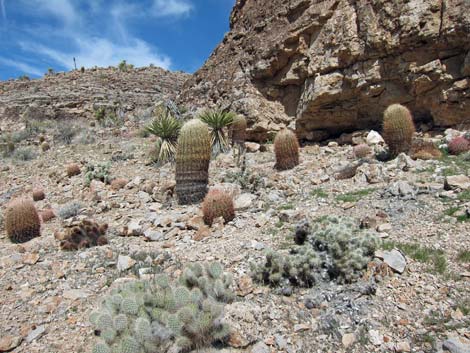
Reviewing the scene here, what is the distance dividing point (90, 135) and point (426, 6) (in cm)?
1295

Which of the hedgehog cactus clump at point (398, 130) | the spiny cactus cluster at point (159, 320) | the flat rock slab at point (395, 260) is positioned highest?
the hedgehog cactus clump at point (398, 130)

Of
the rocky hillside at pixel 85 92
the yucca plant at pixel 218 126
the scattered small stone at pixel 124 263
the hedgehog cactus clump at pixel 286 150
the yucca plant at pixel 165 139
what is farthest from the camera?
the rocky hillside at pixel 85 92

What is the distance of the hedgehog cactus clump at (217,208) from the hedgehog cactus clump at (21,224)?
3.15 m

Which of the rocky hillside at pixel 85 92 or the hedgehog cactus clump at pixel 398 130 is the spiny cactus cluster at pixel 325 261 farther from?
the rocky hillside at pixel 85 92

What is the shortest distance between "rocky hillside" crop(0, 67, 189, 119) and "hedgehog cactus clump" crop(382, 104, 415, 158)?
43.0 feet

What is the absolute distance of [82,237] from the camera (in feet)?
16.7

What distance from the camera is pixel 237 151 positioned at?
31.5 feet

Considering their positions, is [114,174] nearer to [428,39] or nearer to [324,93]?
[324,93]

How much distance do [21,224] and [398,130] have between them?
7.37 m

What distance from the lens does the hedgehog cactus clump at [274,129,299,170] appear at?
25.4 feet

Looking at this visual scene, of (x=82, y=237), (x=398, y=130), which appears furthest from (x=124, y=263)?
(x=398, y=130)

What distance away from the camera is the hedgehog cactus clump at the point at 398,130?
6.88 metres

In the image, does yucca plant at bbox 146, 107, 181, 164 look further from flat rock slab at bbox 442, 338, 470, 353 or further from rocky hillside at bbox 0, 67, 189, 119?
rocky hillside at bbox 0, 67, 189, 119

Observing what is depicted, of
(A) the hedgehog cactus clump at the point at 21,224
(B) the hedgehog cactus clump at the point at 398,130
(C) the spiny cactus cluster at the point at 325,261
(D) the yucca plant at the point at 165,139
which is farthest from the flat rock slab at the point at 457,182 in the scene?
(A) the hedgehog cactus clump at the point at 21,224
